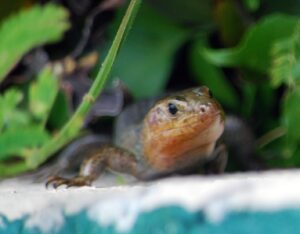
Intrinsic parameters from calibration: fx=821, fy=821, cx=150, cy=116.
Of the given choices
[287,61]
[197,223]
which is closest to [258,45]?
[287,61]

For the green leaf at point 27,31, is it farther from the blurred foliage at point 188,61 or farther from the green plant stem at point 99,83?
the green plant stem at point 99,83

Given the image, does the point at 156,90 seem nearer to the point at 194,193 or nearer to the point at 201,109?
the point at 201,109

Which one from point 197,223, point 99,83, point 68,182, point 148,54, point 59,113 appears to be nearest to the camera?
point 197,223

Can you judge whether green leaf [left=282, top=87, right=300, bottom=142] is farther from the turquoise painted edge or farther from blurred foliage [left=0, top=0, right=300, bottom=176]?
the turquoise painted edge

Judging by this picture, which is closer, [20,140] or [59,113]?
[20,140]

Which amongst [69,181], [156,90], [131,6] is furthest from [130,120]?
[131,6]

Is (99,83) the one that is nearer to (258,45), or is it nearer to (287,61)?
(287,61)
